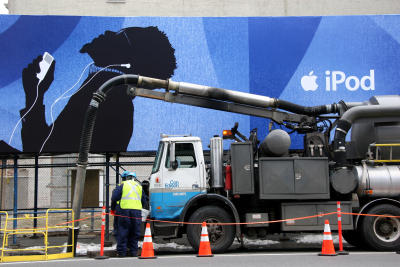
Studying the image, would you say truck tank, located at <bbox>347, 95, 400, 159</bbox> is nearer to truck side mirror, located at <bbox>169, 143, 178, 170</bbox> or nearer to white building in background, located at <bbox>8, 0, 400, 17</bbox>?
truck side mirror, located at <bbox>169, 143, 178, 170</bbox>

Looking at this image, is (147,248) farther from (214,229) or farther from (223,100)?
(223,100)

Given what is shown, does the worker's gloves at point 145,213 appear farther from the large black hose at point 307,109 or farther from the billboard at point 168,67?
the large black hose at point 307,109

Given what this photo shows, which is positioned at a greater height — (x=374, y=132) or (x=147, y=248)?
(x=374, y=132)

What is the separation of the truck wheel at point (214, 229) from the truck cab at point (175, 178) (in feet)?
1.64

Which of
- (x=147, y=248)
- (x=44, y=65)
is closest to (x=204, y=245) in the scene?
(x=147, y=248)

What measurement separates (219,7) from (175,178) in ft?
63.2

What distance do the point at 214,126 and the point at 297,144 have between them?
2694 millimetres

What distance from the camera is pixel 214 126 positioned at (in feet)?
50.0

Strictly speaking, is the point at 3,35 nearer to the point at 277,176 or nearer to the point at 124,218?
the point at 124,218

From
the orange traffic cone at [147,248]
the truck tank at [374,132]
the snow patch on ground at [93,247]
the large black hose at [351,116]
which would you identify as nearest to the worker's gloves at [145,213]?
the orange traffic cone at [147,248]

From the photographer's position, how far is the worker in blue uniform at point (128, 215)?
418 inches

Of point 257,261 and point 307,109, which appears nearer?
point 257,261

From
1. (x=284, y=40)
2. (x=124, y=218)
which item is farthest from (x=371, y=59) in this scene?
(x=124, y=218)

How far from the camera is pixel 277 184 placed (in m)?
10.9
